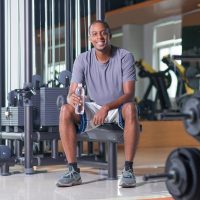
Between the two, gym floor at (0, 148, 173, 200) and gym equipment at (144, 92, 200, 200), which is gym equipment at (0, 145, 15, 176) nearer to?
gym floor at (0, 148, 173, 200)

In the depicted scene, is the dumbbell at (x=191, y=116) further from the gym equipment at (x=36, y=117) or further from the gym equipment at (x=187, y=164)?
the gym equipment at (x=36, y=117)

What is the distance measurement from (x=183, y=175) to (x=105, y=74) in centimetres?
135

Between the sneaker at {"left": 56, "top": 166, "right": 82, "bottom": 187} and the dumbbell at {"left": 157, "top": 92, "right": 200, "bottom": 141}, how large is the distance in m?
1.26

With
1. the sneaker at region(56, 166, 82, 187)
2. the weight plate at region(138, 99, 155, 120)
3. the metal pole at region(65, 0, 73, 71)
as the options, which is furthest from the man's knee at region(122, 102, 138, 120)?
the weight plate at region(138, 99, 155, 120)

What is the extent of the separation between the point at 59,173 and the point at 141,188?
2.62 feet

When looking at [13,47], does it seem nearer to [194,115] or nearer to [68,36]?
[68,36]

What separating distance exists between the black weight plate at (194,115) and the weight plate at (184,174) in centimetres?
6

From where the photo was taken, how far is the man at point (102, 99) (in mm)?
2240

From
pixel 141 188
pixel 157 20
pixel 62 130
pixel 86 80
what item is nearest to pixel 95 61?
pixel 86 80

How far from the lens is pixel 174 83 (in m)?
7.46

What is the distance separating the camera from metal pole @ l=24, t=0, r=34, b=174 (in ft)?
8.91

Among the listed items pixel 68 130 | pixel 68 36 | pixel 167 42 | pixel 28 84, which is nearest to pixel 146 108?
pixel 167 42

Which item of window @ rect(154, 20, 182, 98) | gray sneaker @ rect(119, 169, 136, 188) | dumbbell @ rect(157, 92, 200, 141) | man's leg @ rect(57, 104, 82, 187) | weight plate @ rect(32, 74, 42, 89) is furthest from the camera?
window @ rect(154, 20, 182, 98)

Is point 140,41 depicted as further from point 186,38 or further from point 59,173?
point 59,173
